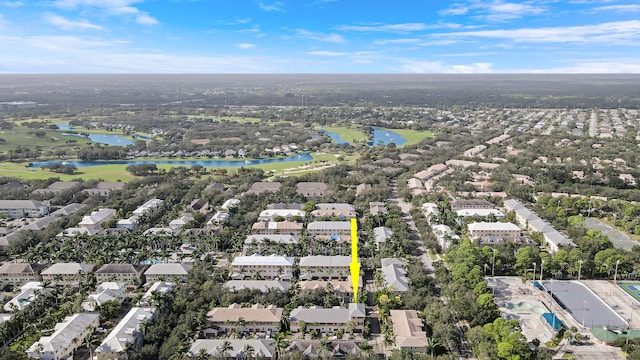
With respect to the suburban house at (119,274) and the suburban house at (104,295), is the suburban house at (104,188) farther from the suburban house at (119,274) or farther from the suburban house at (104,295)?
the suburban house at (104,295)

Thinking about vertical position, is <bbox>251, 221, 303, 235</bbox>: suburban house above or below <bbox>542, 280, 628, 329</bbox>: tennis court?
above

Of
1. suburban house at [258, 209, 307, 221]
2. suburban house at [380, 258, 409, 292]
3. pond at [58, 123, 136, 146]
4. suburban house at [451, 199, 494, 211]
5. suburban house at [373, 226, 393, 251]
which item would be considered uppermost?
pond at [58, 123, 136, 146]

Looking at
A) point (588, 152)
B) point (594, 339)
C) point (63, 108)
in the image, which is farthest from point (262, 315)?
point (63, 108)

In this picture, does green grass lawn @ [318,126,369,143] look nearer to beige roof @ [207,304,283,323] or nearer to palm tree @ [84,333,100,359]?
beige roof @ [207,304,283,323]

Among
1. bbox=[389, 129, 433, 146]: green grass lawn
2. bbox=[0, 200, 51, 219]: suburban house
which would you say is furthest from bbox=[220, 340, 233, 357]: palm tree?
bbox=[389, 129, 433, 146]: green grass lawn

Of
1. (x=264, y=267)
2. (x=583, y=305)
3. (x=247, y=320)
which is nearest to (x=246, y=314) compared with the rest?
(x=247, y=320)
